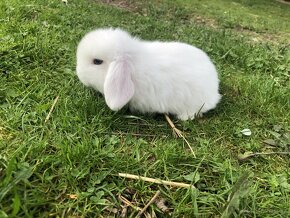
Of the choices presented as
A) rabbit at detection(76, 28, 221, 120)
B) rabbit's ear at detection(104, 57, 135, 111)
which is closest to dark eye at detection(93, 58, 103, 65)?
rabbit at detection(76, 28, 221, 120)

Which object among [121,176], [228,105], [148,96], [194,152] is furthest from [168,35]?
[121,176]

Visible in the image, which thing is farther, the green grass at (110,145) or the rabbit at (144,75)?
the rabbit at (144,75)

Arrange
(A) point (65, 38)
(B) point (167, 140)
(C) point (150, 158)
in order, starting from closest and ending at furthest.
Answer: (C) point (150, 158), (B) point (167, 140), (A) point (65, 38)

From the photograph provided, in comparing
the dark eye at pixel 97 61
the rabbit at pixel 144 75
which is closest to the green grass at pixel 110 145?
the rabbit at pixel 144 75

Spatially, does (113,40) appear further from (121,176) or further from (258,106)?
(258,106)

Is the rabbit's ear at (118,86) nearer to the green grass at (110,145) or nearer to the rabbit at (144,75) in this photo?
the rabbit at (144,75)

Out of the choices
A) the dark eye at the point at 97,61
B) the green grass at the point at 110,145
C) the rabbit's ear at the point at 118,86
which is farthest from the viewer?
the dark eye at the point at 97,61

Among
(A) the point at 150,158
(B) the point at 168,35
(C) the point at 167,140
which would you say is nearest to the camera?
(A) the point at 150,158
